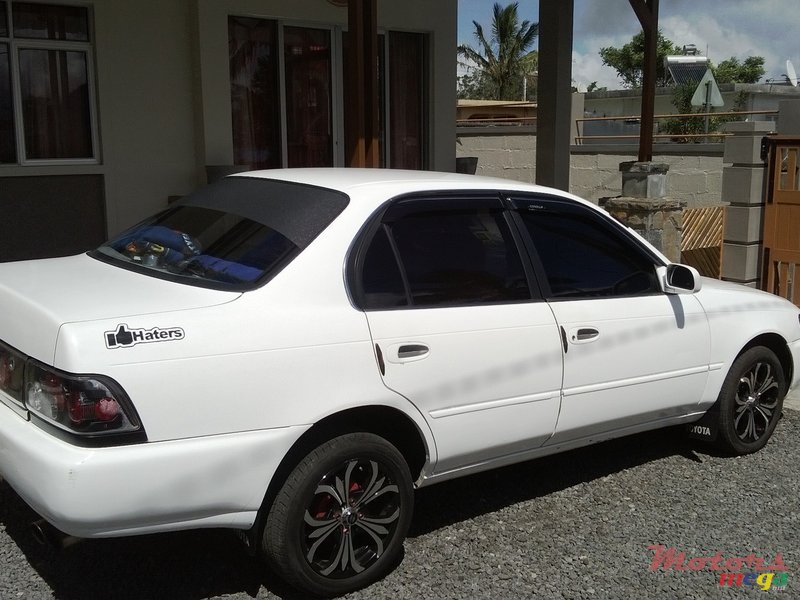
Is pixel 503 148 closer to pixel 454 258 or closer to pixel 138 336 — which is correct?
pixel 454 258

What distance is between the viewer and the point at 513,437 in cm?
428

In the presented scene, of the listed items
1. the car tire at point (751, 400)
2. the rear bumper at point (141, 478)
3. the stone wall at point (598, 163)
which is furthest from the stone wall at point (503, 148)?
the rear bumper at point (141, 478)

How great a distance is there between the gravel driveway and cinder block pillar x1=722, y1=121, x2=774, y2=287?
145 inches

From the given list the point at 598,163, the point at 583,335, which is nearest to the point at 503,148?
the point at 598,163

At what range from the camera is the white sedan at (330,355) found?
127 inches

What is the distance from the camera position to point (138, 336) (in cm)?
325

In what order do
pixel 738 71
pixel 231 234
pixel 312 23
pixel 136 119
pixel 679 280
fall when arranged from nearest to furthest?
pixel 231 234, pixel 679 280, pixel 136 119, pixel 312 23, pixel 738 71

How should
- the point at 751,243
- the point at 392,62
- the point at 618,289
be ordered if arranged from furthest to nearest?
the point at 392,62 → the point at 751,243 → the point at 618,289

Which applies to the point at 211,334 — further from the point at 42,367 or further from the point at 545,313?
the point at 545,313

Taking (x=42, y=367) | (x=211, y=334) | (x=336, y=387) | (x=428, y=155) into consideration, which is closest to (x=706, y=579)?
(x=336, y=387)

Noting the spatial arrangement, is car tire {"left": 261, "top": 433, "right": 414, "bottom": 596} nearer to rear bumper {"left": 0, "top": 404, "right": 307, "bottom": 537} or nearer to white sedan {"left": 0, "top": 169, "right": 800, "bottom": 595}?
white sedan {"left": 0, "top": 169, "right": 800, "bottom": 595}

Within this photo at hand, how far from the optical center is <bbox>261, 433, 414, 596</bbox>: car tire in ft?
11.7

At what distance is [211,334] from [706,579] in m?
2.46

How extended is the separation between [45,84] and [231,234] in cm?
625
